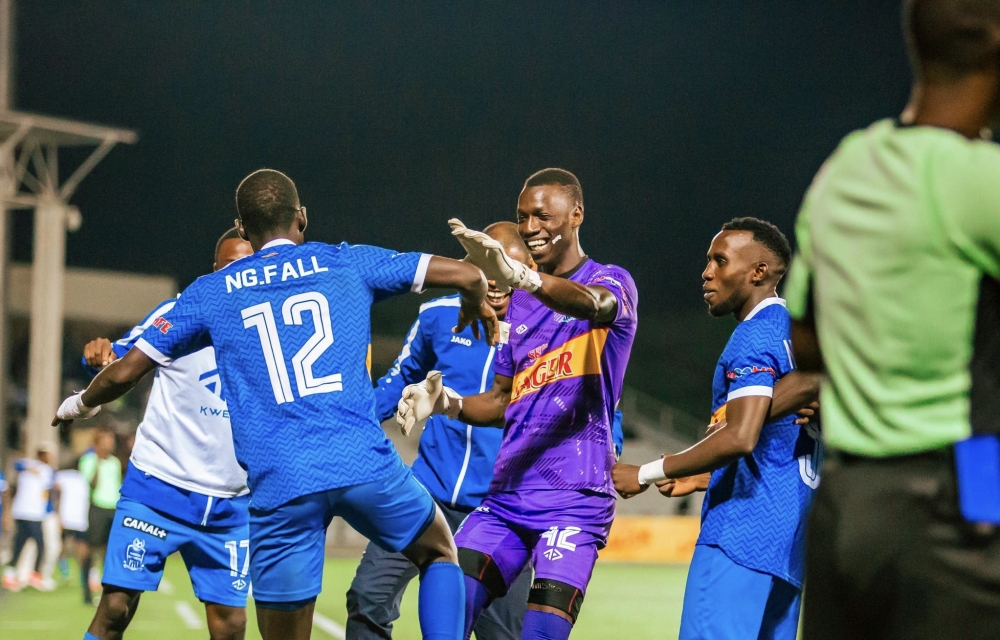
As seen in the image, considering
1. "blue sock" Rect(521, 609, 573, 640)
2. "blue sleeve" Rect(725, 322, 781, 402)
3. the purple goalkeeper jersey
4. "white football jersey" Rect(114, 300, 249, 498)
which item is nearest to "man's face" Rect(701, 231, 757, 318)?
"blue sleeve" Rect(725, 322, 781, 402)

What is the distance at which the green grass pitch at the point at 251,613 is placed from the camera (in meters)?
10.4

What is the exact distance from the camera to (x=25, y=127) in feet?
71.1

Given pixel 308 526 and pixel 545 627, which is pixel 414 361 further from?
pixel 308 526

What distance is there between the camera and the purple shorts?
15.3ft

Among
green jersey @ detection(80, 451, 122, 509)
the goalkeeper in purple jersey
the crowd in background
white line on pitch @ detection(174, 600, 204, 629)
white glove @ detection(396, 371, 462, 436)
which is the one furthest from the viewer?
the crowd in background

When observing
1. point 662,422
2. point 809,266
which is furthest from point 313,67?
point 809,266

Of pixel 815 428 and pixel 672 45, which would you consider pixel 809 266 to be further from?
pixel 672 45

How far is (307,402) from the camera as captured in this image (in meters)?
4.03

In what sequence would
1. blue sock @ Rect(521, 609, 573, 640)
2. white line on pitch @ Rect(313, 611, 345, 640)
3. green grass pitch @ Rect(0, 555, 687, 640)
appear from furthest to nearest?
green grass pitch @ Rect(0, 555, 687, 640) → white line on pitch @ Rect(313, 611, 345, 640) → blue sock @ Rect(521, 609, 573, 640)

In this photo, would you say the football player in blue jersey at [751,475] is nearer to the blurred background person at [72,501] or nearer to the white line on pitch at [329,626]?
the white line on pitch at [329,626]

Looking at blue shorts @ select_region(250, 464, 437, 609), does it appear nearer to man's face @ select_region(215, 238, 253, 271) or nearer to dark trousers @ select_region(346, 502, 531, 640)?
dark trousers @ select_region(346, 502, 531, 640)

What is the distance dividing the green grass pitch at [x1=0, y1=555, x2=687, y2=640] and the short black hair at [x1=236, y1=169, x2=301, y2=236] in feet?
20.0

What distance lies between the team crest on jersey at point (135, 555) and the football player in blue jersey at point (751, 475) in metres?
2.58

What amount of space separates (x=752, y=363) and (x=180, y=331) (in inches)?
86.2
